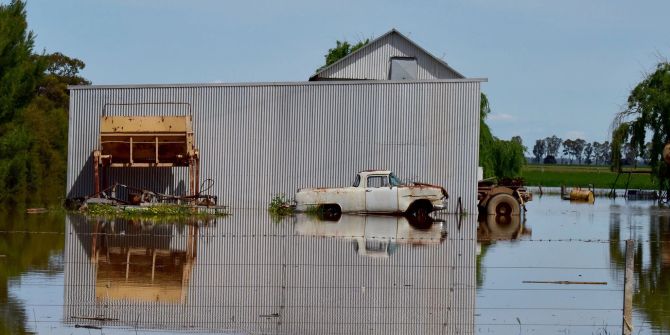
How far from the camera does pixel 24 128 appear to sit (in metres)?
45.9

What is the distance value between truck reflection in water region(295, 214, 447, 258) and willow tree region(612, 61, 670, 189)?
26.4 m

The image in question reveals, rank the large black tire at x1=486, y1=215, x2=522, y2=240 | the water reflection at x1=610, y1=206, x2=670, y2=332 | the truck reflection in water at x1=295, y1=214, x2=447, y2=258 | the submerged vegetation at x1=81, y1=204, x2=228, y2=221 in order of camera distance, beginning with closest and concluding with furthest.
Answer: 1. the water reflection at x1=610, y1=206, x2=670, y2=332
2. the truck reflection in water at x1=295, y1=214, x2=447, y2=258
3. the large black tire at x1=486, y1=215, x2=522, y2=240
4. the submerged vegetation at x1=81, y1=204, x2=228, y2=221

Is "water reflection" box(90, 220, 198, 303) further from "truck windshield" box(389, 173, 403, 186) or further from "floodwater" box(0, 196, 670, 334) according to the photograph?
"truck windshield" box(389, 173, 403, 186)

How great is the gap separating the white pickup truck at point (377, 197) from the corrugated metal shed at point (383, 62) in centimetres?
1240

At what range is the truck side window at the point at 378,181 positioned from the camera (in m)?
37.2

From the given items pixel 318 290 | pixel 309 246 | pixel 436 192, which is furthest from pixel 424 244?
pixel 436 192

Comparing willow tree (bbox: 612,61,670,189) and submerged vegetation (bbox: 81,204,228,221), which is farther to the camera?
willow tree (bbox: 612,61,670,189)

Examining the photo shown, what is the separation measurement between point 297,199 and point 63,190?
2207 centimetres

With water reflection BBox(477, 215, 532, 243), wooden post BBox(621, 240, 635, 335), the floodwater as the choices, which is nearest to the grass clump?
water reflection BBox(477, 215, 532, 243)

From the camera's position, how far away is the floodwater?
1313 cm

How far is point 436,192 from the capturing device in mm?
36375

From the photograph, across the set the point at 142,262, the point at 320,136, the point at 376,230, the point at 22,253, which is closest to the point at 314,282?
the point at 142,262

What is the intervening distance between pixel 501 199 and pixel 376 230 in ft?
41.7

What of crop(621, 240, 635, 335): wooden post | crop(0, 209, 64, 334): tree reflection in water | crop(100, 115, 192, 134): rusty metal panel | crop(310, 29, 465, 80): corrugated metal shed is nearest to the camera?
crop(621, 240, 635, 335): wooden post
